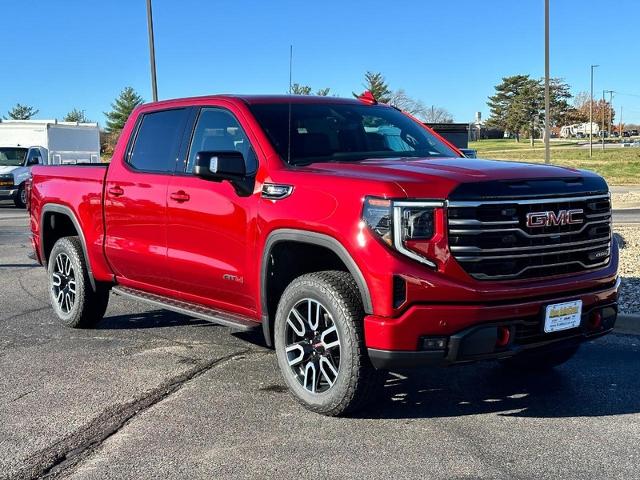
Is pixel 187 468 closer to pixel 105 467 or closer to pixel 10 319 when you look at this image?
pixel 105 467

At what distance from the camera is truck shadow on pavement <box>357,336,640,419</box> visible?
4.74 meters

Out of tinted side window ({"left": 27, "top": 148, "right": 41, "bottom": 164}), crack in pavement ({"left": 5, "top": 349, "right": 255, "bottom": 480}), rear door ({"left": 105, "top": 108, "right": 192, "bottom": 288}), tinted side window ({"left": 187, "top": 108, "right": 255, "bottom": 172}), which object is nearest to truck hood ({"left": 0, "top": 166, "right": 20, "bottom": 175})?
tinted side window ({"left": 27, "top": 148, "right": 41, "bottom": 164})

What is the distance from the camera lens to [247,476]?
376 cm

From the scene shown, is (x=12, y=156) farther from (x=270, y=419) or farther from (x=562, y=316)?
(x=562, y=316)

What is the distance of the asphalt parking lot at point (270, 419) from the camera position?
12.7 feet

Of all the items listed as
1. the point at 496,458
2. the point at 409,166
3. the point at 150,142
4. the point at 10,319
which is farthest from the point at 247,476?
the point at 10,319

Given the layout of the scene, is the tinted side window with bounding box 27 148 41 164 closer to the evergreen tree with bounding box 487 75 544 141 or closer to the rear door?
the rear door

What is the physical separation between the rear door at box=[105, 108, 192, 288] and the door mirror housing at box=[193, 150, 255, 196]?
0.87 meters

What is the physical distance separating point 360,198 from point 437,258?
1.73 ft

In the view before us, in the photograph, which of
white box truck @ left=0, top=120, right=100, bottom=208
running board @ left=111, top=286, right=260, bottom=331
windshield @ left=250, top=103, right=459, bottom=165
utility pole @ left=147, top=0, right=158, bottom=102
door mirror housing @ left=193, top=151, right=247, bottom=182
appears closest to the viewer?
door mirror housing @ left=193, top=151, right=247, bottom=182

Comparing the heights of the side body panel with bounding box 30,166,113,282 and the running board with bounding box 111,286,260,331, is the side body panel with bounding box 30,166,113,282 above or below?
above

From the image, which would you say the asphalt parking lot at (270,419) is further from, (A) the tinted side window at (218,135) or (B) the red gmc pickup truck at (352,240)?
(A) the tinted side window at (218,135)

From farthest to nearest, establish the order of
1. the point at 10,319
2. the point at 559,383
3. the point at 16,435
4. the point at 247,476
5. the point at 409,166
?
the point at 10,319, the point at 559,383, the point at 409,166, the point at 16,435, the point at 247,476

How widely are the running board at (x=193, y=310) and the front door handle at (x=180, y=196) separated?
2.61ft
